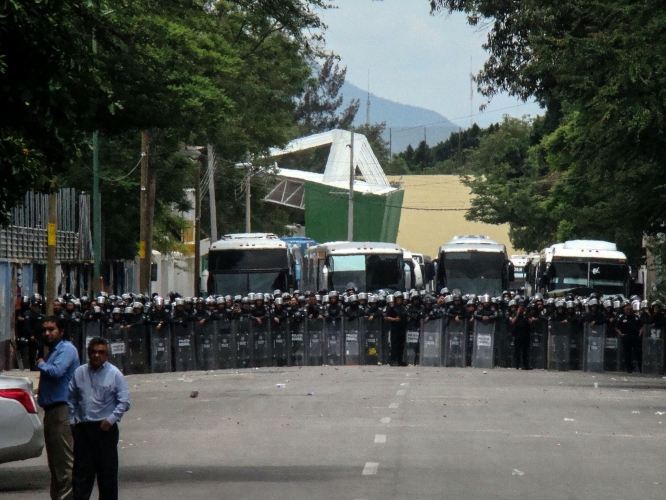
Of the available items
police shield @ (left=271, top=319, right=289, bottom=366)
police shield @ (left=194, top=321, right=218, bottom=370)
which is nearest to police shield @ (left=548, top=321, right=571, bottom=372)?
police shield @ (left=271, top=319, right=289, bottom=366)

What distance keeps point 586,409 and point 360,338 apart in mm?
12375

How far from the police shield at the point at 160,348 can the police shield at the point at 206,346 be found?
32.1 inches

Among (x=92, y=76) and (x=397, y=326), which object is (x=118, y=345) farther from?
(x=92, y=76)

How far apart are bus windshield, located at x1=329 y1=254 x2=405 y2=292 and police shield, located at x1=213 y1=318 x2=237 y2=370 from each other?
9830 millimetres

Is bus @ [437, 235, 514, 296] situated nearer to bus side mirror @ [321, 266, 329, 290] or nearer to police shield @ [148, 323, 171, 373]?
bus side mirror @ [321, 266, 329, 290]

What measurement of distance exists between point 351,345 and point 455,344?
2.47 metres

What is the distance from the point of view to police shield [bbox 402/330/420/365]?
32094 mm

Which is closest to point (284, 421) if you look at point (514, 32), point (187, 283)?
point (514, 32)

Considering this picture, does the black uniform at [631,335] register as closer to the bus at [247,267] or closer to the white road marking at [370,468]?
the bus at [247,267]

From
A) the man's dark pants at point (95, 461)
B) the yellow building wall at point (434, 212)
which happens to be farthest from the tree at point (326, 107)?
the man's dark pants at point (95, 461)

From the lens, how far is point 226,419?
18500mm

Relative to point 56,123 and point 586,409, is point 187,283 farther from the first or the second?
point 56,123

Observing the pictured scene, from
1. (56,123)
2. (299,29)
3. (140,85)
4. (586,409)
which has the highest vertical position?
(299,29)

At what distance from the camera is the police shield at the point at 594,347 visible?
30.7 metres
